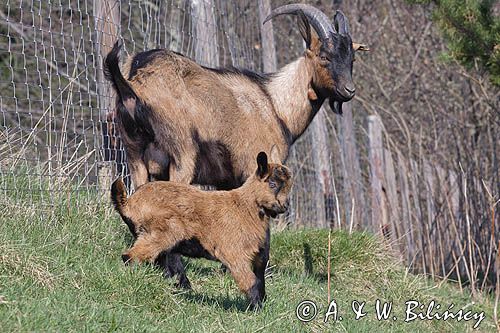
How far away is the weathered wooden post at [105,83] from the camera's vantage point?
24.1 feet

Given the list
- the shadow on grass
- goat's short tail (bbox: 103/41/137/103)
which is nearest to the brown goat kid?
the shadow on grass

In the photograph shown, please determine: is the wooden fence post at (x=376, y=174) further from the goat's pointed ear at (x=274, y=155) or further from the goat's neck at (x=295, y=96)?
the goat's pointed ear at (x=274, y=155)

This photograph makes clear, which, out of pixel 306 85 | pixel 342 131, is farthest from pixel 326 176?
pixel 306 85

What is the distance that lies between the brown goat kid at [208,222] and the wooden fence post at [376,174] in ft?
17.1

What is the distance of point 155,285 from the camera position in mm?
5441

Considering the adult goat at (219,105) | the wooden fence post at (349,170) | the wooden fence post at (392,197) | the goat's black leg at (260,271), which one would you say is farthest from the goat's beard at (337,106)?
the wooden fence post at (349,170)

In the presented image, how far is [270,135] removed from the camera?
7215 mm

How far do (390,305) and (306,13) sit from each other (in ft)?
8.32

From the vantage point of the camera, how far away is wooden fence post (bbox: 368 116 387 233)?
11.1m

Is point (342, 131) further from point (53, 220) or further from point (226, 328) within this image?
point (226, 328)

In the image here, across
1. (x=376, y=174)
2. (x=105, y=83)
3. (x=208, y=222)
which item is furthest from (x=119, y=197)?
(x=376, y=174)

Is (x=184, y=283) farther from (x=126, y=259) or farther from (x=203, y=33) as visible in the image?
(x=203, y=33)

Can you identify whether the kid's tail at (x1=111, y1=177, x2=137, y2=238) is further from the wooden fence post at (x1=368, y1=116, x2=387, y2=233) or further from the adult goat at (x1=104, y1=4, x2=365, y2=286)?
the wooden fence post at (x1=368, y1=116, x2=387, y2=233)

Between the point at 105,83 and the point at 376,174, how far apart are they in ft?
15.9
